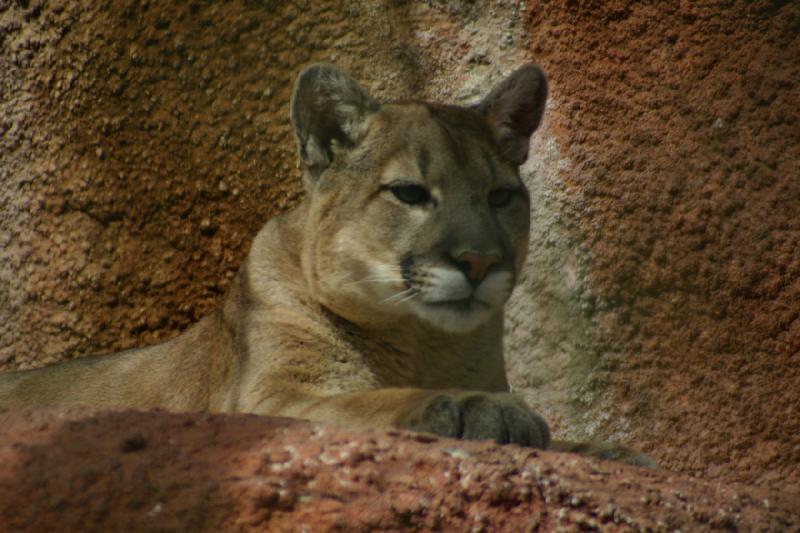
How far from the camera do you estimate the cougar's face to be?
12.6 feet

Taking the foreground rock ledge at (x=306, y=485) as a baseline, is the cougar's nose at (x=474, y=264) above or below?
above

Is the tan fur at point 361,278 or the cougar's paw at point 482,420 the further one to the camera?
the tan fur at point 361,278

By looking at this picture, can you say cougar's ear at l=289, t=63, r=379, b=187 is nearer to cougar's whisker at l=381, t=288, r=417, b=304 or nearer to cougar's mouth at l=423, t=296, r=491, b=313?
cougar's whisker at l=381, t=288, r=417, b=304

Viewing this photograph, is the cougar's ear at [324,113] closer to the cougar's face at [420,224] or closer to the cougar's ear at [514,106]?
the cougar's face at [420,224]

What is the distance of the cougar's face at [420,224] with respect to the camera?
385cm

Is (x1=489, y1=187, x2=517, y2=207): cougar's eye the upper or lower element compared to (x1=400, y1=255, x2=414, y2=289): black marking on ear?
upper

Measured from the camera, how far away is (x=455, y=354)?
4309mm

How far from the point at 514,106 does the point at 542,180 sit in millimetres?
636

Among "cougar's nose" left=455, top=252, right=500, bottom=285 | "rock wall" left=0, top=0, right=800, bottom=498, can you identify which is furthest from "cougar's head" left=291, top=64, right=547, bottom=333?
"rock wall" left=0, top=0, right=800, bottom=498

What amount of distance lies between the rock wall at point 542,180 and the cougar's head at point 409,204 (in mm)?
674

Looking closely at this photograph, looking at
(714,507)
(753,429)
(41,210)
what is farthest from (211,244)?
(714,507)

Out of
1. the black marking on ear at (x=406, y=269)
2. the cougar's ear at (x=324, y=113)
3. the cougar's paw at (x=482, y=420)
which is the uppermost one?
the cougar's ear at (x=324, y=113)

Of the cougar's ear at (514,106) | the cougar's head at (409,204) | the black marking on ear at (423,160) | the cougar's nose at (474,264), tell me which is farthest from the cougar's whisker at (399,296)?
the cougar's ear at (514,106)

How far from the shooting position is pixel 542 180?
5164mm
